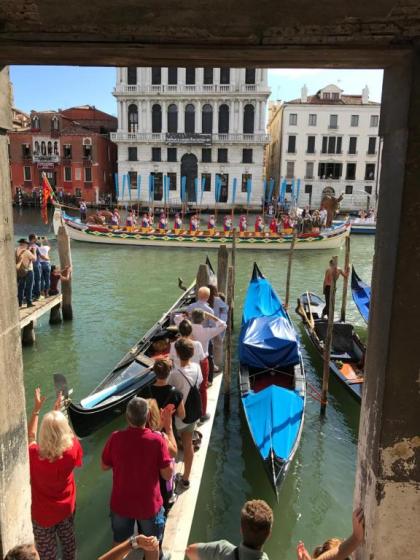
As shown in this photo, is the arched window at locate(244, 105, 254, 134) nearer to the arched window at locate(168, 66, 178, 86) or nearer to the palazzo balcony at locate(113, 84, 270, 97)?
the palazzo balcony at locate(113, 84, 270, 97)

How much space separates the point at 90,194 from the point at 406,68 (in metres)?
36.5

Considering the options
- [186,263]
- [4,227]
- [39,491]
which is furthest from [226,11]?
[186,263]

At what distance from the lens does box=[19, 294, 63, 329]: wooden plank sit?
8011 millimetres

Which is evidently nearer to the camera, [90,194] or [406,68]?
[406,68]

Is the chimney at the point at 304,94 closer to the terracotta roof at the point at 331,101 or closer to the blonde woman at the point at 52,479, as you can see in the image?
the terracotta roof at the point at 331,101

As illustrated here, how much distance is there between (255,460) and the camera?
5336mm

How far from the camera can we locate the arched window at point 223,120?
3497 cm

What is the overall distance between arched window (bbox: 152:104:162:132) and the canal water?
24.6m

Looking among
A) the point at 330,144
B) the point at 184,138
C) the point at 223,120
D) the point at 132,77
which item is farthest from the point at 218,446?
the point at 132,77

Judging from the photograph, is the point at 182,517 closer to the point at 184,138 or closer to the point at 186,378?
the point at 186,378

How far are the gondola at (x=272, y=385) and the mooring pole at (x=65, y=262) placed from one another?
12.9ft

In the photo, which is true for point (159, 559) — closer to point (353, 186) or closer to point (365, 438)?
point (365, 438)

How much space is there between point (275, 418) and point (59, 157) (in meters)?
35.1

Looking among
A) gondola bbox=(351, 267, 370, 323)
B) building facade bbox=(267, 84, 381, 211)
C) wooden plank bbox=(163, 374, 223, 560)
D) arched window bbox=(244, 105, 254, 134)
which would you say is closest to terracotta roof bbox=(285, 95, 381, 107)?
building facade bbox=(267, 84, 381, 211)
